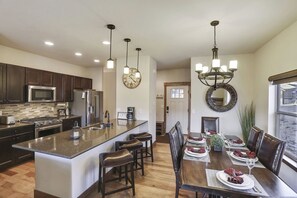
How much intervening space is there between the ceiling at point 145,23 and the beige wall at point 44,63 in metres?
0.29

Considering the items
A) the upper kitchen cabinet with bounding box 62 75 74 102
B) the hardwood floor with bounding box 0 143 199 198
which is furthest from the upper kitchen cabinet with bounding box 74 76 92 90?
the hardwood floor with bounding box 0 143 199 198

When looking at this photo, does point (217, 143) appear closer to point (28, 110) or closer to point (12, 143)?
point (12, 143)

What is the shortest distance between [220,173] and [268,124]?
239 cm

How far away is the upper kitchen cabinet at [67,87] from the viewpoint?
469cm

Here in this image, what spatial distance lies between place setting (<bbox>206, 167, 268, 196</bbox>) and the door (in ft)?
15.5

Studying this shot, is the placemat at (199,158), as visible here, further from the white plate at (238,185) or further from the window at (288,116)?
→ the window at (288,116)

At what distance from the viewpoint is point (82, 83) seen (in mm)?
5352

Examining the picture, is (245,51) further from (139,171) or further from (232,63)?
(139,171)

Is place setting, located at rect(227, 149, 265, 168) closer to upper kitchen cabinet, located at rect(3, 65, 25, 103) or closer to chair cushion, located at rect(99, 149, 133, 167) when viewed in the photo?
chair cushion, located at rect(99, 149, 133, 167)

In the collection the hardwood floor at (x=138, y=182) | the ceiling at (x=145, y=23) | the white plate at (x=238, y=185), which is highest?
the ceiling at (x=145, y=23)

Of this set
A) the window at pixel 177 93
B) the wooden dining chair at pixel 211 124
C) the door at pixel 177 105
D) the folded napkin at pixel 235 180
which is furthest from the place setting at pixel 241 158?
the window at pixel 177 93

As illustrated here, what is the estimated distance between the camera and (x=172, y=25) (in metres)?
2.52

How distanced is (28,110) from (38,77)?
92 cm

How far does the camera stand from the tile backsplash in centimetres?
369
